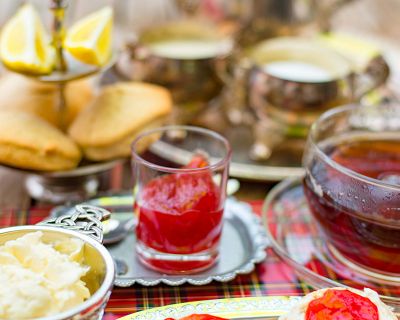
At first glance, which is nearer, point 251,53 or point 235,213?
point 235,213

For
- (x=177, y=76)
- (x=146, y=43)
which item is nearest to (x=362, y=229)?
(x=177, y=76)

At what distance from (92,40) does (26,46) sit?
0.09 metres

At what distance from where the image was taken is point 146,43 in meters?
1.27

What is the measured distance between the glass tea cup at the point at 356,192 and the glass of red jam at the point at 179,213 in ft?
0.40

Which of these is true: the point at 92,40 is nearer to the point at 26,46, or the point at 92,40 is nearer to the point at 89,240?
the point at 26,46

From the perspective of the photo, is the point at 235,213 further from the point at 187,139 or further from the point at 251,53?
the point at 251,53

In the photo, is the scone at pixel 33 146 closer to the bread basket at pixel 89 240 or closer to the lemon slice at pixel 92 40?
the lemon slice at pixel 92 40

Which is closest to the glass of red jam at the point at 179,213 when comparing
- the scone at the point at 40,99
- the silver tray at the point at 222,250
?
the silver tray at the point at 222,250

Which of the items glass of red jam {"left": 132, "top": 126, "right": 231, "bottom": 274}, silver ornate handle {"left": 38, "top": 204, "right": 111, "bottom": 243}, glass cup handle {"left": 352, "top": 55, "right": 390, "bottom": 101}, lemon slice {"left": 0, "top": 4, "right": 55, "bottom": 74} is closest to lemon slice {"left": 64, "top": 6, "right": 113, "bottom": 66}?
lemon slice {"left": 0, "top": 4, "right": 55, "bottom": 74}

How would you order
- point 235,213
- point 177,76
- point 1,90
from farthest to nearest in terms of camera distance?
point 177,76
point 1,90
point 235,213

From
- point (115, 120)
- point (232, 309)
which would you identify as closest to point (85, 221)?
point (232, 309)

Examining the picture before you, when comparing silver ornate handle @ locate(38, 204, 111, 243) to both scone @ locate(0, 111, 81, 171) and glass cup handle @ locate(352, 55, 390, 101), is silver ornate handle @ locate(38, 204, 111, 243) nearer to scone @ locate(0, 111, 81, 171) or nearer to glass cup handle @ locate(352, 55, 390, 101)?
scone @ locate(0, 111, 81, 171)

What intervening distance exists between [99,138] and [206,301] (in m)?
0.33

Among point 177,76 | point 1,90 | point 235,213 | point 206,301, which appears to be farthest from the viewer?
point 177,76
